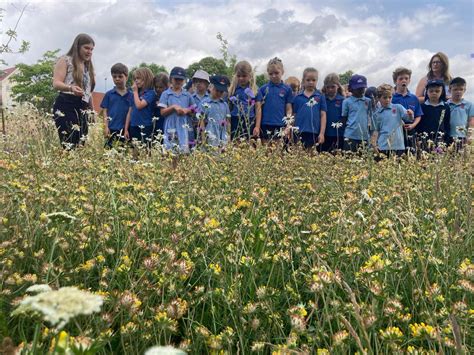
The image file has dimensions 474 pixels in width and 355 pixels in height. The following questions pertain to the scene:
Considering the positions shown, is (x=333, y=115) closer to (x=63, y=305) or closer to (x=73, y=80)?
(x=73, y=80)

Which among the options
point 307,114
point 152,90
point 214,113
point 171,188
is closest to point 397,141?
point 307,114

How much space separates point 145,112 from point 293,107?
2.01 metres

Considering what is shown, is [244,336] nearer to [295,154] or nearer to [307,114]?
[295,154]

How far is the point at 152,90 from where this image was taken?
670cm

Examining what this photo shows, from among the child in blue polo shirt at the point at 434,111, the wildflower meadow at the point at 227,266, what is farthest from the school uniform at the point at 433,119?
the wildflower meadow at the point at 227,266

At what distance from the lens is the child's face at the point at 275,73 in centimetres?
632

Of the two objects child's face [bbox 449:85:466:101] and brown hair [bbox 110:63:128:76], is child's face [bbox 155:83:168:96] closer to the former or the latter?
brown hair [bbox 110:63:128:76]

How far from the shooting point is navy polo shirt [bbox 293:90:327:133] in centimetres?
640

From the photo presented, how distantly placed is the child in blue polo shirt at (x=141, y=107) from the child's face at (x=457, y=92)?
4.15 m

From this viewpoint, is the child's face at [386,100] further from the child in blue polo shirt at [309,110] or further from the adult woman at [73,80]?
the adult woman at [73,80]

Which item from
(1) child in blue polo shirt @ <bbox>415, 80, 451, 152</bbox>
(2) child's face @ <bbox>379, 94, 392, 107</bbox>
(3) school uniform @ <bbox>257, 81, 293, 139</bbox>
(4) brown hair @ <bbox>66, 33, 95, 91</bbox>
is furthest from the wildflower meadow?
(1) child in blue polo shirt @ <bbox>415, 80, 451, 152</bbox>

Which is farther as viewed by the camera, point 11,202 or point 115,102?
point 115,102

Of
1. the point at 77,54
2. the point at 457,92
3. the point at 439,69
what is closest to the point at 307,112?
the point at 439,69

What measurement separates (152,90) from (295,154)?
333cm
